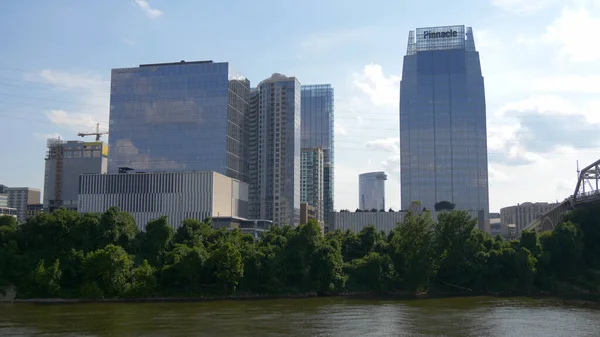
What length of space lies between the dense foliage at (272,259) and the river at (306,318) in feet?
30.0

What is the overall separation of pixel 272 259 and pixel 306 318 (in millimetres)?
37549

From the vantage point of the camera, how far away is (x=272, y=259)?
116500mm

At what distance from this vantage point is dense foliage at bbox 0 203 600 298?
105 meters

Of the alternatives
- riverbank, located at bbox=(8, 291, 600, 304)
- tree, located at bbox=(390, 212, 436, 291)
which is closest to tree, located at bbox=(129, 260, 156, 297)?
riverbank, located at bbox=(8, 291, 600, 304)

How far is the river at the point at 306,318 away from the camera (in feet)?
222

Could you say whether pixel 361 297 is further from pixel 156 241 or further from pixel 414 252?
pixel 156 241

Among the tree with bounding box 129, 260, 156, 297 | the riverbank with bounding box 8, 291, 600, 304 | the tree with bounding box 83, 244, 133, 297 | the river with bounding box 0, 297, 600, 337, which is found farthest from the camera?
the tree with bounding box 129, 260, 156, 297

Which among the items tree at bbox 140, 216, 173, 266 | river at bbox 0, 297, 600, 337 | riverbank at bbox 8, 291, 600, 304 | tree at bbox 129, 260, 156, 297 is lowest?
riverbank at bbox 8, 291, 600, 304

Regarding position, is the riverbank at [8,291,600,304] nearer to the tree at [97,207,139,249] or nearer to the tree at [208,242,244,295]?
the tree at [208,242,244,295]

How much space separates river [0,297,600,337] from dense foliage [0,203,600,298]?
9.14 meters

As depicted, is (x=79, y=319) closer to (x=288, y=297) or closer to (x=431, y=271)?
(x=288, y=297)

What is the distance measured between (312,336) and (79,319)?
102ft

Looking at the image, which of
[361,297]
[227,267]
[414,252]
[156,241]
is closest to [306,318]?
[227,267]

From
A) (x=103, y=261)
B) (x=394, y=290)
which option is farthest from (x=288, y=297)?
(x=103, y=261)
